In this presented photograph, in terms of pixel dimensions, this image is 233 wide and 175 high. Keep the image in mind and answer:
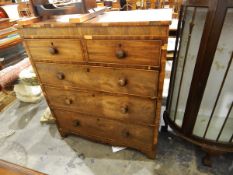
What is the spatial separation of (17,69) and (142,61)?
1.72 m

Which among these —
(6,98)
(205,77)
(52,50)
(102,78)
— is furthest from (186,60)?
(6,98)

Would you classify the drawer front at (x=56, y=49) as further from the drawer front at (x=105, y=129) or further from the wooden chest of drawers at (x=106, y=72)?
the drawer front at (x=105, y=129)

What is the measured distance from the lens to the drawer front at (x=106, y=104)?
3.67 feet

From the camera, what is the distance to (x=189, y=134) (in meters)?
1.25

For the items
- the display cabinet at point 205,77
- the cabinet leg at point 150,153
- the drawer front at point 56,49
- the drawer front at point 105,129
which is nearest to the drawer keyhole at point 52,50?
the drawer front at point 56,49

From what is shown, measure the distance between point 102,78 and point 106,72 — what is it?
0.06 m

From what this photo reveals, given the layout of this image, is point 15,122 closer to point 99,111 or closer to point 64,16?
point 99,111

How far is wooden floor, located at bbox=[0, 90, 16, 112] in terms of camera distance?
7.32 ft

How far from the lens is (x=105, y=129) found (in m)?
1.39

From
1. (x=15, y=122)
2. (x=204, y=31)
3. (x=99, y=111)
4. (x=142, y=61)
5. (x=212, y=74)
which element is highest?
(x=204, y=31)

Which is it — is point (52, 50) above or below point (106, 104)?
above

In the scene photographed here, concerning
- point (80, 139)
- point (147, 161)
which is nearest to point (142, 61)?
point (147, 161)

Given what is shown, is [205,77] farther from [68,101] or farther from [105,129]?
[68,101]

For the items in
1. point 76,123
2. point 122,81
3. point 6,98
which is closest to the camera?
point 122,81
